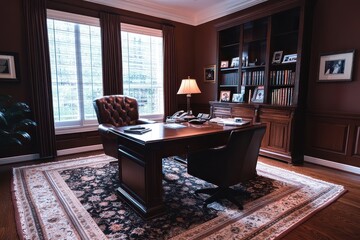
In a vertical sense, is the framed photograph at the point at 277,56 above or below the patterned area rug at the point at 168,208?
above

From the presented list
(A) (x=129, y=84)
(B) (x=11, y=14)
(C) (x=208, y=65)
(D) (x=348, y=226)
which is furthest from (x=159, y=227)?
(C) (x=208, y=65)

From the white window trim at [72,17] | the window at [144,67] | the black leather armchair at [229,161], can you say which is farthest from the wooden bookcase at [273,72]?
the white window trim at [72,17]

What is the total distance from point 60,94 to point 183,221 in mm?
3291

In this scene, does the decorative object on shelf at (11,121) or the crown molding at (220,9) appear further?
the crown molding at (220,9)

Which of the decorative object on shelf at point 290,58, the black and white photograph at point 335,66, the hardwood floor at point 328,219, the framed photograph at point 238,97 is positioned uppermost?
the decorative object on shelf at point 290,58

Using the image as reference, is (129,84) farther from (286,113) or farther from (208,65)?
(286,113)

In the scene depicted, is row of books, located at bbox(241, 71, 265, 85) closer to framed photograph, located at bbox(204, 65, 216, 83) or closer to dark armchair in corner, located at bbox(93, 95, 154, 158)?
framed photograph, located at bbox(204, 65, 216, 83)

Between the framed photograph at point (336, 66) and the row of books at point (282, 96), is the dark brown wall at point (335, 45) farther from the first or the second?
the row of books at point (282, 96)

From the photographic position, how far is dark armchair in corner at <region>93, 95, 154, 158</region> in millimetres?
2936

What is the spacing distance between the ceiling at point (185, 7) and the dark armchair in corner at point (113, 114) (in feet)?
6.86

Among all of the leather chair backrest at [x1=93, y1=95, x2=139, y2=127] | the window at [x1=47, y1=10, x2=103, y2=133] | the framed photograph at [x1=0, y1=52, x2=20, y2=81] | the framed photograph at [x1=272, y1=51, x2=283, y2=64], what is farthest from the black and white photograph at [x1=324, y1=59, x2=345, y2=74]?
the framed photograph at [x1=0, y1=52, x2=20, y2=81]

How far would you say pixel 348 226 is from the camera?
1911mm

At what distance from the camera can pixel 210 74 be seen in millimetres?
5324

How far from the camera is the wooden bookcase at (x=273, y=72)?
11.3 ft
